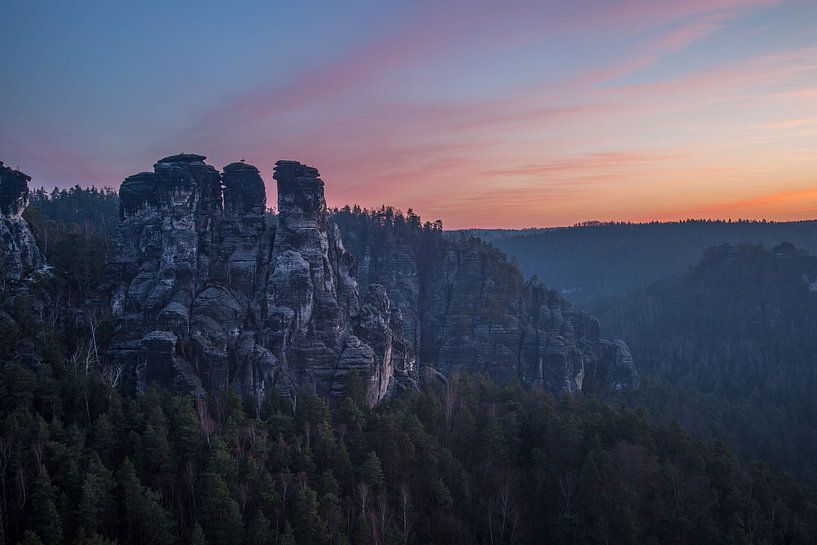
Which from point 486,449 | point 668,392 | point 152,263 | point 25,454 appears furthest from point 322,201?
point 668,392

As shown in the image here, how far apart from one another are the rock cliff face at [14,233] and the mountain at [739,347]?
7978 cm

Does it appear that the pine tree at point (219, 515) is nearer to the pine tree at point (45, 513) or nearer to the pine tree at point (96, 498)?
the pine tree at point (96, 498)

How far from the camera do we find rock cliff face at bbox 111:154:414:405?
2053 inches

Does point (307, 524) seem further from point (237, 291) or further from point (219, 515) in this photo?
point (237, 291)

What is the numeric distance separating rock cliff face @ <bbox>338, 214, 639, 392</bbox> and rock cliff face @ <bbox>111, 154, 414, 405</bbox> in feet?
103

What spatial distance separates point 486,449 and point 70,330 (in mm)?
38397

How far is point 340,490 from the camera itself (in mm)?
43562

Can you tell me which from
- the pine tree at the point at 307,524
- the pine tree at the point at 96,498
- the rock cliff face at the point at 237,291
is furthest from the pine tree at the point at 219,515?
the rock cliff face at the point at 237,291

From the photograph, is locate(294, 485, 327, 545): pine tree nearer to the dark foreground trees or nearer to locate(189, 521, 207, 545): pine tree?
the dark foreground trees

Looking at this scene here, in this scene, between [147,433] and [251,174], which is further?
[251,174]

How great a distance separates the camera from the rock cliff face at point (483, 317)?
94500 millimetres

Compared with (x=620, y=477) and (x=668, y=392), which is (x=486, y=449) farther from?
(x=668, y=392)

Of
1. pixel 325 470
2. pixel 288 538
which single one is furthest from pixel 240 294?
pixel 288 538

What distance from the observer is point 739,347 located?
4707 inches
